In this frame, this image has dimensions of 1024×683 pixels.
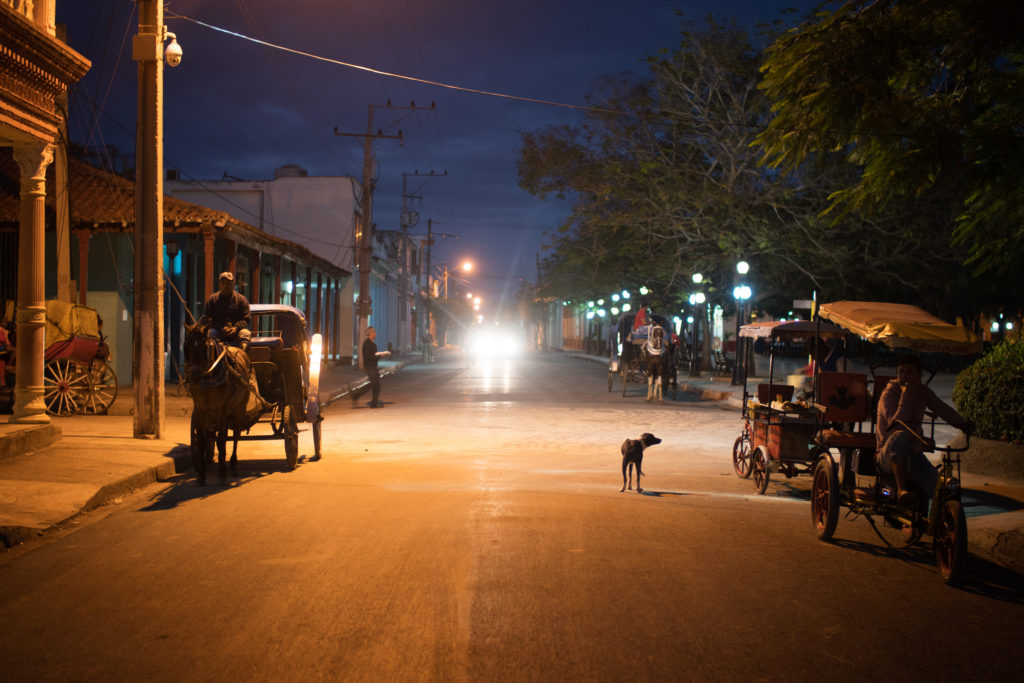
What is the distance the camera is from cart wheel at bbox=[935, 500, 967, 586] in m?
6.28

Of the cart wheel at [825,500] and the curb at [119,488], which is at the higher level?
the cart wheel at [825,500]

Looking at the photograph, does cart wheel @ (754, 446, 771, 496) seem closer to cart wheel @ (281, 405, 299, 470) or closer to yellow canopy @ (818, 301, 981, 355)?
yellow canopy @ (818, 301, 981, 355)

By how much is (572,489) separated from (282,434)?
3729 mm

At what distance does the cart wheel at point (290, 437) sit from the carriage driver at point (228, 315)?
1.28 metres

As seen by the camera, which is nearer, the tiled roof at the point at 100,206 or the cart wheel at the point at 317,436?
the cart wheel at the point at 317,436

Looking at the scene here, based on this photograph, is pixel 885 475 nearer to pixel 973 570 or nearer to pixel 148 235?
pixel 973 570

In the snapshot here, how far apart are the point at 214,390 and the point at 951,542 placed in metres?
7.10

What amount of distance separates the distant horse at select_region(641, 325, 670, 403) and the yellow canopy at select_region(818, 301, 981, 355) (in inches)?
524

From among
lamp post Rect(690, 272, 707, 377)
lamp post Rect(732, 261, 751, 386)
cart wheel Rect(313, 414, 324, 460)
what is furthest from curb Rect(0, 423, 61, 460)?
lamp post Rect(690, 272, 707, 377)

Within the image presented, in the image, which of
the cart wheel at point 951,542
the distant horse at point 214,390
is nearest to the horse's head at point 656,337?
the distant horse at point 214,390

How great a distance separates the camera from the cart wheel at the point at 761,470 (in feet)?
34.1

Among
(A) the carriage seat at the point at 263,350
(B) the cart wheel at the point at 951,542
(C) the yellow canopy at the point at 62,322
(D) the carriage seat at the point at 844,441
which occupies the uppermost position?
(C) the yellow canopy at the point at 62,322

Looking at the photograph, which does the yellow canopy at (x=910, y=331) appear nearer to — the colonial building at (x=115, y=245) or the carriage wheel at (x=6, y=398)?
the colonial building at (x=115, y=245)

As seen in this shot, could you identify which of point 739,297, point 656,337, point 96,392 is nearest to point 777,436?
point 96,392
